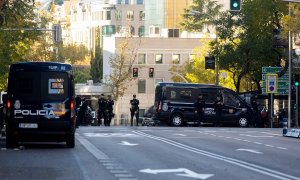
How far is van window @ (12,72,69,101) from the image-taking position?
28203mm

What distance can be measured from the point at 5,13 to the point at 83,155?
22.5 ft

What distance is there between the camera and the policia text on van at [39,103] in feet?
92.2

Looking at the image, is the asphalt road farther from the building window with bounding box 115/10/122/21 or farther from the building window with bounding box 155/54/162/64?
the building window with bounding box 115/10/122/21

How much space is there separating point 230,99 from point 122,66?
154 ft

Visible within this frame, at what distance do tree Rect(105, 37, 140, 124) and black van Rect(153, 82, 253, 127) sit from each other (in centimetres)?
4399

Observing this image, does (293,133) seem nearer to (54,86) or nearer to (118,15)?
(54,86)

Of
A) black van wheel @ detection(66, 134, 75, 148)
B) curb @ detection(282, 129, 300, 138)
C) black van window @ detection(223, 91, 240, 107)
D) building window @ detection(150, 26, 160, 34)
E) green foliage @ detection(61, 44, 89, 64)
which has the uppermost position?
building window @ detection(150, 26, 160, 34)

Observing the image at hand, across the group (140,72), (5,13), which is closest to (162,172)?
(5,13)

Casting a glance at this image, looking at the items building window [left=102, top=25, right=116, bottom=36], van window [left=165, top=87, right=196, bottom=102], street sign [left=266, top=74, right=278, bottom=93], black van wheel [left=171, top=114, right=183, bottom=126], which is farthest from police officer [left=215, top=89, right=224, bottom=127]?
building window [left=102, top=25, right=116, bottom=36]

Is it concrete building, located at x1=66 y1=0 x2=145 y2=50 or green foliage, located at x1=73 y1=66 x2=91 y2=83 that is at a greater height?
concrete building, located at x1=66 y1=0 x2=145 y2=50

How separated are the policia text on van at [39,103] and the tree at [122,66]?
7050 cm

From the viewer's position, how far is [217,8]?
135 meters

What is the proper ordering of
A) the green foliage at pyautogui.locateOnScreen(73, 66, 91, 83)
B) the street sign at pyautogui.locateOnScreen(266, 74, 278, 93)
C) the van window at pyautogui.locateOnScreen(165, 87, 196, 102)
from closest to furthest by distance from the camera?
the street sign at pyautogui.locateOnScreen(266, 74, 278, 93) < the van window at pyautogui.locateOnScreen(165, 87, 196, 102) < the green foliage at pyautogui.locateOnScreen(73, 66, 91, 83)

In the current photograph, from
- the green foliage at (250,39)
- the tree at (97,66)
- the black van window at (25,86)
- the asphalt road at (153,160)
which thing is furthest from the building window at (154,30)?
the black van window at (25,86)
